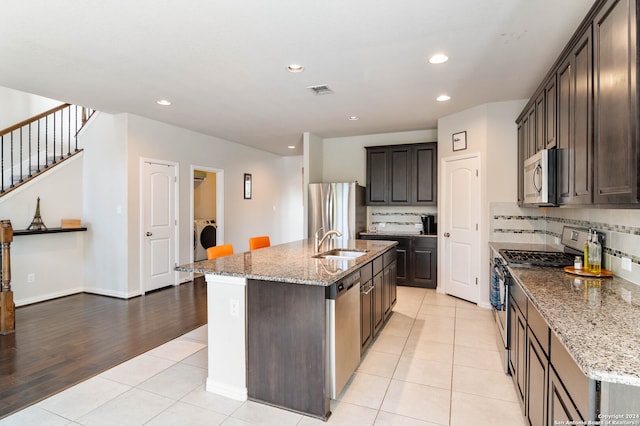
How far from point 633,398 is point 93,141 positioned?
6112 millimetres

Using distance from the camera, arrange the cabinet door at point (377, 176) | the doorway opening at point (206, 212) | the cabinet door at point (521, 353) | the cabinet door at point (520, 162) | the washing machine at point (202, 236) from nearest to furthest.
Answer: the cabinet door at point (521, 353), the cabinet door at point (520, 162), the cabinet door at point (377, 176), the doorway opening at point (206, 212), the washing machine at point (202, 236)

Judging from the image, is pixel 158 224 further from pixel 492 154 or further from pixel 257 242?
pixel 492 154

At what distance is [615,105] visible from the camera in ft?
5.16

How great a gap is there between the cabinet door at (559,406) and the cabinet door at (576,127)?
103 cm

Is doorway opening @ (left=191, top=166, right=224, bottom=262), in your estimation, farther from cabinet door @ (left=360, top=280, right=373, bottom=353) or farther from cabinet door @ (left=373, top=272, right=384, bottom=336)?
cabinet door @ (left=360, top=280, right=373, bottom=353)

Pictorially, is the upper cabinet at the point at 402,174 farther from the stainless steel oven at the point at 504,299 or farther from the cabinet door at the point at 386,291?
the stainless steel oven at the point at 504,299

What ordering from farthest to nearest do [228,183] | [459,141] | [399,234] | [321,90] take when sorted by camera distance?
[228,183], [399,234], [459,141], [321,90]

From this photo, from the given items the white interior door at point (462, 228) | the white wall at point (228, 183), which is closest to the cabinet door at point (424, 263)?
the white interior door at point (462, 228)

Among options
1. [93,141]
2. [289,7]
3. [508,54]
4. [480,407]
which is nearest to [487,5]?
[508,54]

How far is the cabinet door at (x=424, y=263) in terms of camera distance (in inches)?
208

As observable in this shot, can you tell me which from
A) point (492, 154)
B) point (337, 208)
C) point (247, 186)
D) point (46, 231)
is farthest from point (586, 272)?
point (247, 186)

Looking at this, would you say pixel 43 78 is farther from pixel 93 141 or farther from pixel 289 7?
pixel 289 7

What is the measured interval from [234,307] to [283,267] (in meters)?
0.43

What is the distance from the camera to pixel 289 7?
2176 mm
